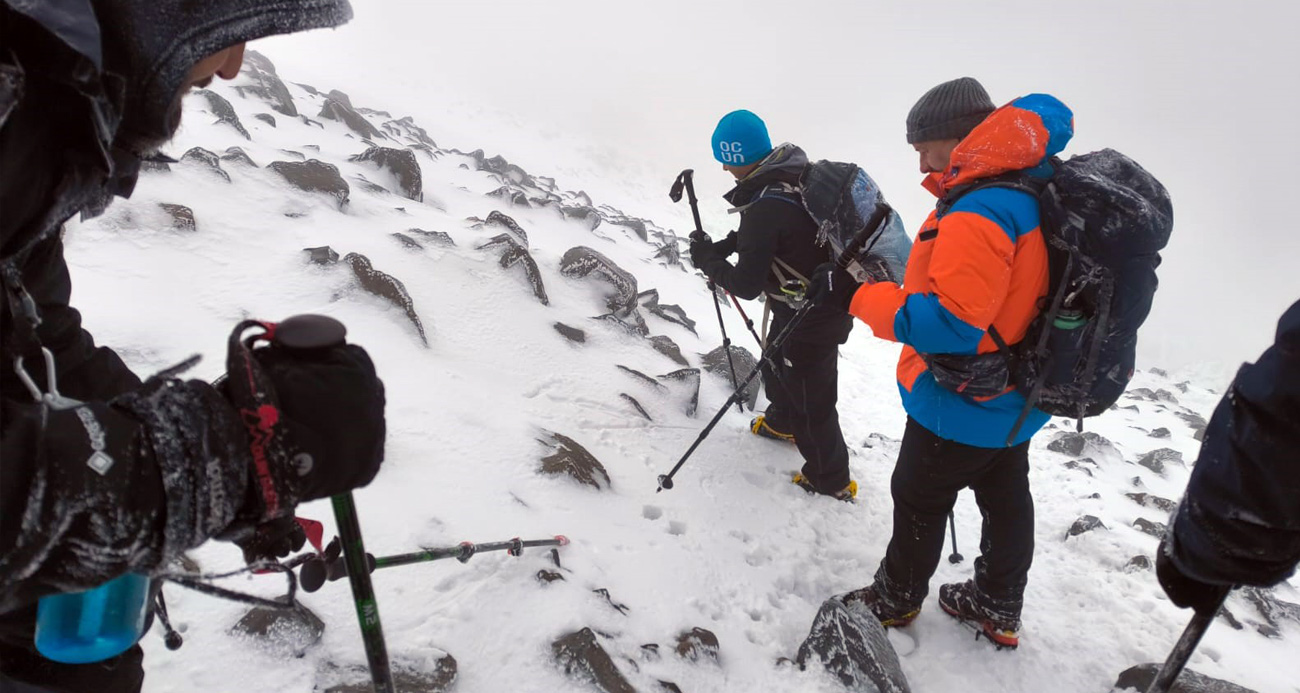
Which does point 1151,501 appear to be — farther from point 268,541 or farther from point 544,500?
point 268,541

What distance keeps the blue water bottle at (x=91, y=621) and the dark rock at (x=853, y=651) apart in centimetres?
343

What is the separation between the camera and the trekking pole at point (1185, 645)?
2070 millimetres

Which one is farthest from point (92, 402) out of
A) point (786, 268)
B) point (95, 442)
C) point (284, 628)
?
point (786, 268)

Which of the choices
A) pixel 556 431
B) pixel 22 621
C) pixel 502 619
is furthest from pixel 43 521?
pixel 556 431

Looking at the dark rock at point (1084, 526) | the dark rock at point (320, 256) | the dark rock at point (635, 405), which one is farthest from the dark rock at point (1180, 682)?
the dark rock at point (320, 256)

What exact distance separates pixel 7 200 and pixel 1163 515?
967 centimetres

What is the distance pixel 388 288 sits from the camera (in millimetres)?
6289

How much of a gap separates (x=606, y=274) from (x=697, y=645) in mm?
6727

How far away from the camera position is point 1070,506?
6.90 meters

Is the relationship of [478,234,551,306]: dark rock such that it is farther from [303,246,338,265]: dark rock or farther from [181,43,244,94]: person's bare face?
[181,43,244,94]: person's bare face

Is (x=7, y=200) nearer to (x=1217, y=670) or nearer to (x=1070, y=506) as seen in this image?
(x=1217, y=670)

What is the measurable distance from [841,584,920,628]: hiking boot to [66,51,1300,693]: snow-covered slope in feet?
0.37

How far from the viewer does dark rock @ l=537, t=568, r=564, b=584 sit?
143 inches

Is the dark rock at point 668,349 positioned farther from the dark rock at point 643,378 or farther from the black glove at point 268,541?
the black glove at point 268,541
